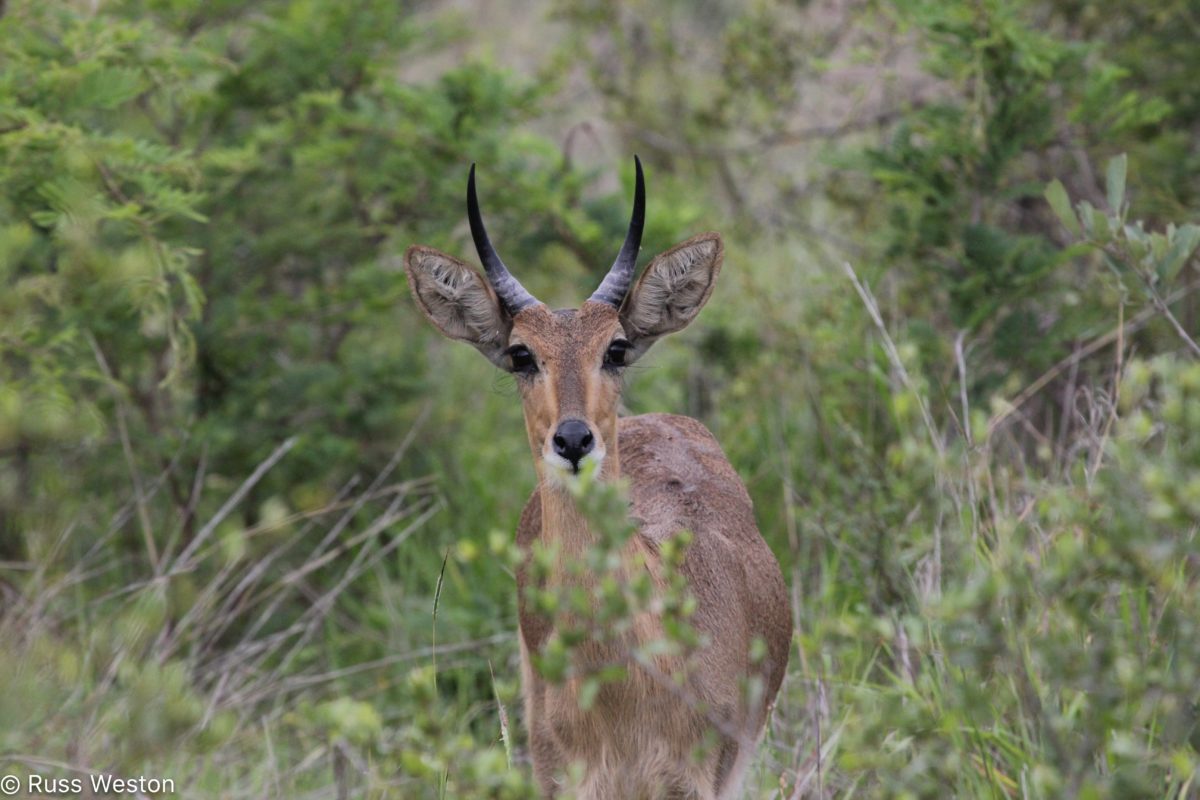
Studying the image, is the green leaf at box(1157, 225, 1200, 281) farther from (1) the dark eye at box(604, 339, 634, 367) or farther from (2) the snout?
(2) the snout

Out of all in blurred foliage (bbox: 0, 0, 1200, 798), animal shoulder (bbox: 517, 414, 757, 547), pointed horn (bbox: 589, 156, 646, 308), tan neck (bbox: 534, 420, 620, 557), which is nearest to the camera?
tan neck (bbox: 534, 420, 620, 557)

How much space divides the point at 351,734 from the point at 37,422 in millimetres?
3090

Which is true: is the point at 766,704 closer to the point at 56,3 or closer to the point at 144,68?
the point at 144,68

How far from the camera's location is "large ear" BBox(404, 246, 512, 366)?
5.00 m

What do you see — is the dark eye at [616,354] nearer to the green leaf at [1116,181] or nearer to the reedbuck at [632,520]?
the reedbuck at [632,520]

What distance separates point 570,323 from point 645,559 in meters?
0.92

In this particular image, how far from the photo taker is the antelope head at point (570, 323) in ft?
14.7

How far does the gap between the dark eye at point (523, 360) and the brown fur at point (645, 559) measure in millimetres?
27

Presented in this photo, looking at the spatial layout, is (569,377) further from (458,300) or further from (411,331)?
(411,331)

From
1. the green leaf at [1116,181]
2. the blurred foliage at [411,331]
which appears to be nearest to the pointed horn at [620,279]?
the blurred foliage at [411,331]

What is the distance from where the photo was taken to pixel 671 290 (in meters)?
5.16

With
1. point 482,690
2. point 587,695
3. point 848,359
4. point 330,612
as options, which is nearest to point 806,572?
point 848,359

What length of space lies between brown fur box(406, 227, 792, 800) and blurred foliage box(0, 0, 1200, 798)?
49 centimetres

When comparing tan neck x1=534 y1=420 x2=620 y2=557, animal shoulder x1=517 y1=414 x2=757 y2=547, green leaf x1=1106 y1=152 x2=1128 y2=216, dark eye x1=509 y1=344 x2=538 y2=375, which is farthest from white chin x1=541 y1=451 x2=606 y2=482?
green leaf x1=1106 y1=152 x2=1128 y2=216
